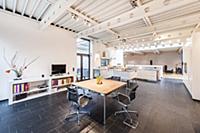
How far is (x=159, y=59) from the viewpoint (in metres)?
16.5

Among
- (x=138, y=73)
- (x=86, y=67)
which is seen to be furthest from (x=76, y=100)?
(x=138, y=73)

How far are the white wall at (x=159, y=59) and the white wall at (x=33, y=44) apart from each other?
14.8 metres

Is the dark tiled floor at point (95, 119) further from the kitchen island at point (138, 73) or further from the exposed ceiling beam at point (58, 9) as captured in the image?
the kitchen island at point (138, 73)

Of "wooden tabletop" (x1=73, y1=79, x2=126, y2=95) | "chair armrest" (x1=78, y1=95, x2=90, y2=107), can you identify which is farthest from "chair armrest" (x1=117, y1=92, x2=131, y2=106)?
"chair armrest" (x1=78, y1=95, x2=90, y2=107)

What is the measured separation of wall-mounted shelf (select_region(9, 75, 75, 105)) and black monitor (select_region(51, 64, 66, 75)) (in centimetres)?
38

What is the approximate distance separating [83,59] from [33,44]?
11.9ft

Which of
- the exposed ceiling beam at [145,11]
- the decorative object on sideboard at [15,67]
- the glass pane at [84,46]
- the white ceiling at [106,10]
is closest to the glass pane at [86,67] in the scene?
the glass pane at [84,46]

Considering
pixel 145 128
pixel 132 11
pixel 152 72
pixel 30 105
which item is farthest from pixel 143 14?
pixel 152 72

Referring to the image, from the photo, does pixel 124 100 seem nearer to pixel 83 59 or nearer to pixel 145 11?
pixel 145 11

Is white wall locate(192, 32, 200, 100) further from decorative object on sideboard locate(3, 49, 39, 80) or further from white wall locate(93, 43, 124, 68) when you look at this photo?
decorative object on sideboard locate(3, 49, 39, 80)

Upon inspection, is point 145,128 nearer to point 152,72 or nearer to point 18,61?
point 18,61

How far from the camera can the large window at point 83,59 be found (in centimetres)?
745

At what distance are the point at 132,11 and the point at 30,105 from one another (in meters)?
4.58

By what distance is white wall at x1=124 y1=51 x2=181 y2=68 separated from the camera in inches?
606
